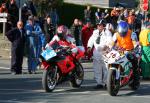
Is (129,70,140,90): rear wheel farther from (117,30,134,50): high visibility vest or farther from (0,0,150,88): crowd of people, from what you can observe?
(117,30,134,50): high visibility vest

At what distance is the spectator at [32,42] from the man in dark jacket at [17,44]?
39cm

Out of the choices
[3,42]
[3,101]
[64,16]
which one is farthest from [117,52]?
[64,16]

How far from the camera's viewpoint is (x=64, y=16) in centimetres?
4384

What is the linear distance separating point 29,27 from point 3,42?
19.0 feet

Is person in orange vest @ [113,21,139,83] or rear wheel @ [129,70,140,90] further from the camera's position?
rear wheel @ [129,70,140,90]

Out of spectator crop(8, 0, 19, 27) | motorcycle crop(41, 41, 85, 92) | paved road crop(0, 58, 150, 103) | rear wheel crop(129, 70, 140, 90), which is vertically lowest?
paved road crop(0, 58, 150, 103)

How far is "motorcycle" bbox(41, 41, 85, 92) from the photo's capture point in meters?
15.3

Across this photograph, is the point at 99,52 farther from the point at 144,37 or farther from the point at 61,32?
the point at 144,37

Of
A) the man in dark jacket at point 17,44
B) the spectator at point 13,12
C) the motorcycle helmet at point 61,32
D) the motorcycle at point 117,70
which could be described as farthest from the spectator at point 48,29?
the motorcycle at point 117,70

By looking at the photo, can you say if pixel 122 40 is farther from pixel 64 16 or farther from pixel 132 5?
pixel 132 5

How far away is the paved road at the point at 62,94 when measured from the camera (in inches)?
557

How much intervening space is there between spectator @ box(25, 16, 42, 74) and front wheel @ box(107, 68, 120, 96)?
20.4 feet

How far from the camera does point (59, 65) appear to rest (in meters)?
15.7

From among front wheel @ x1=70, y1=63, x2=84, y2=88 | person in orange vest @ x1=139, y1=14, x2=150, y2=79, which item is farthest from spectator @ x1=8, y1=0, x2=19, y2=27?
front wheel @ x1=70, y1=63, x2=84, y2=88
